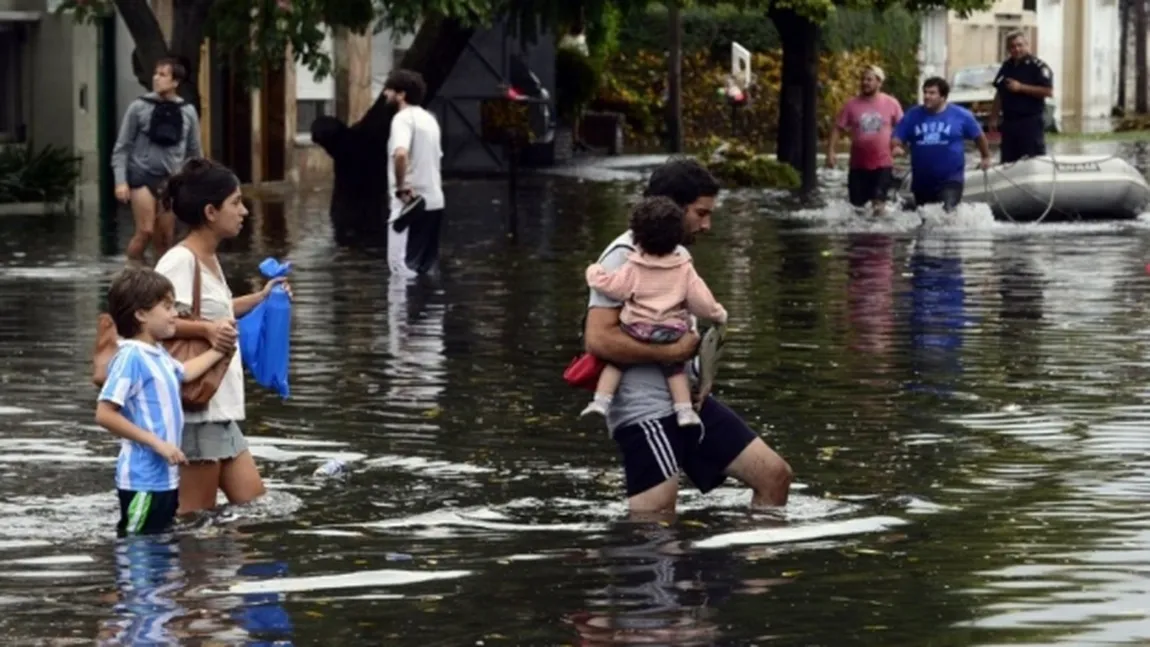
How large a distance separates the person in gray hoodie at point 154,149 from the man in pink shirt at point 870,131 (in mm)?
8797

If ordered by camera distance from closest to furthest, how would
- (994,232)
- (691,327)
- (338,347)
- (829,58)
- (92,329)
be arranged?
1. (691,327)
2. (338,347)
3. (92,329)
4. (994,232)
5. (829,58)

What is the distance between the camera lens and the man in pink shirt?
2814 centimetres

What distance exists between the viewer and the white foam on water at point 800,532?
9.38 m

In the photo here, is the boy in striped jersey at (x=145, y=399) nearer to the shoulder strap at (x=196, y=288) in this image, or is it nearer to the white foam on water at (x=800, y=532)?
the shoulder strap at (x=196, y=288)

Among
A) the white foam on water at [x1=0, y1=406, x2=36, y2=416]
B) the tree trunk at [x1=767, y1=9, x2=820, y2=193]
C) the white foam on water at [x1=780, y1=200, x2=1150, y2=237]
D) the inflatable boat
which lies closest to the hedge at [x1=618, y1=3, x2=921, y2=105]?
the tree trunk at [x1=767, y1=9, x2=820, y2=193]

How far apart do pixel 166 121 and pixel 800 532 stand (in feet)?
37.1

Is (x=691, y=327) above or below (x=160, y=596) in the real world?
above

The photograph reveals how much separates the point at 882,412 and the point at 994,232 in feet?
48.5

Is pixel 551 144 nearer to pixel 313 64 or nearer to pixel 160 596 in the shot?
pixel 313 64

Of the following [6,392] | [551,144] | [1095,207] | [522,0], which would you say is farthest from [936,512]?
[551,144]

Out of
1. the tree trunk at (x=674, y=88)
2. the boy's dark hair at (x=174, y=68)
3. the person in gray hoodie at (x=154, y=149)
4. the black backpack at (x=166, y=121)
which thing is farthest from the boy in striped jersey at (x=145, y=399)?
the tree trunk at (x=674, y=88)

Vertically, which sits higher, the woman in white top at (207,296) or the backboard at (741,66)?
the backboard at (741,66)

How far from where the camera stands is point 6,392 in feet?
45.3

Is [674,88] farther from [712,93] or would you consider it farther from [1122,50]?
[1122,50]
